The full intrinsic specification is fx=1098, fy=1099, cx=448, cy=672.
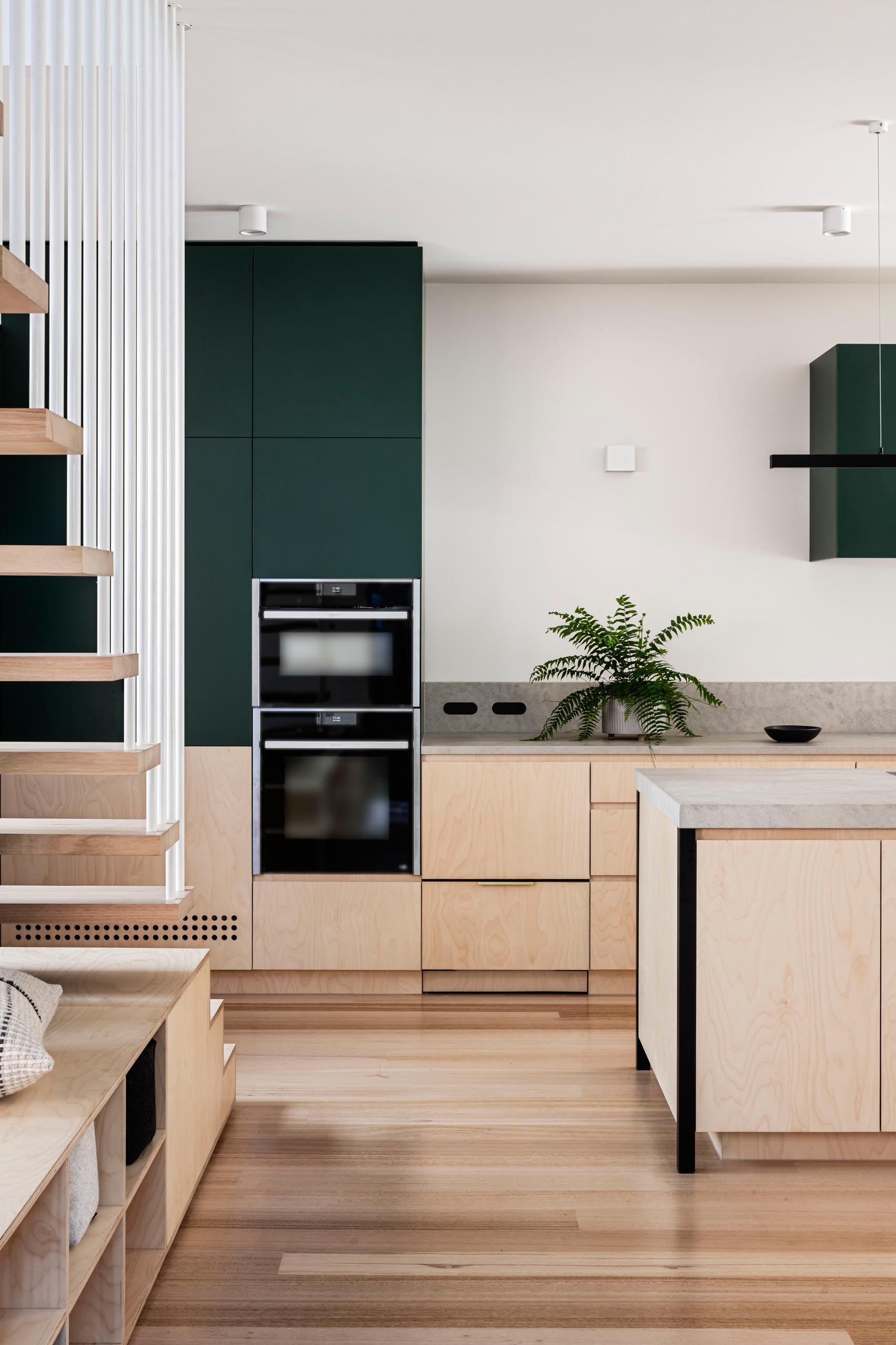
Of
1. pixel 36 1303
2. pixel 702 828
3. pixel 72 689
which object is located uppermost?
pixel 72 689

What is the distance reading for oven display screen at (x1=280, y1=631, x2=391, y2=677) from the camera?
12.9ft

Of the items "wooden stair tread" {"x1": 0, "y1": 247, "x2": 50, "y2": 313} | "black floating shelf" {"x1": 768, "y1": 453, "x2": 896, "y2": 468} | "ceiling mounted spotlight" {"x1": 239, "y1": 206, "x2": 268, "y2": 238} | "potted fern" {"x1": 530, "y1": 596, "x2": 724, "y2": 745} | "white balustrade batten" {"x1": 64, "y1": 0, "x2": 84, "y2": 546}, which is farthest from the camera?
"potted fern" {"x1": 530, "y1": 596, "x2": 724, "y2": 745}

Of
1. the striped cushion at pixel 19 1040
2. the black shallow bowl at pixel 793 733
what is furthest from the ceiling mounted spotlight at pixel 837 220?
the striped cushion at pixel 19 1040

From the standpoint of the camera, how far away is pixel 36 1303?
1558 mm

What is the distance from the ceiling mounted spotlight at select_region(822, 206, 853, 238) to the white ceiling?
0.04 meters

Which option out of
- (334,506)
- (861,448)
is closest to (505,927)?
(334,506)

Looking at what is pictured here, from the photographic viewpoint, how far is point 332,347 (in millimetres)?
3943

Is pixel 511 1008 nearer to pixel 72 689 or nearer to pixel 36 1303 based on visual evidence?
pixel 72 689

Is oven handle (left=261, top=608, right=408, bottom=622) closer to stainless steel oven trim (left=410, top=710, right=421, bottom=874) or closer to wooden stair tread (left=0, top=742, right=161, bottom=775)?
stainless steel oven trim (left=410, top=710, right=421, bottom=874)

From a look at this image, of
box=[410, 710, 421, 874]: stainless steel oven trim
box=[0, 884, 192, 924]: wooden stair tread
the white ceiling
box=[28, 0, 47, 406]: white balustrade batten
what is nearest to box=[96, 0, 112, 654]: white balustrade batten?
box=[28, 0, 47, 406]: white balustrade batten

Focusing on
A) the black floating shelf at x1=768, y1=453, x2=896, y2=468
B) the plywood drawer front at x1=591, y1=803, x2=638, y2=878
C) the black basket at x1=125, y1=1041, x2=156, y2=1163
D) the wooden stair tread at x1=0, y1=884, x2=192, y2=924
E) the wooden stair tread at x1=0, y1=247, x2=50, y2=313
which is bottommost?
the black basket at x1=125, y1=1041, x2=156, y2=1163

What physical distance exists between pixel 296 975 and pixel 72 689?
1306 millimetres

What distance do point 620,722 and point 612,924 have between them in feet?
2.47

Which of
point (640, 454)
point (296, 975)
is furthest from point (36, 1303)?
point (640, 454)
